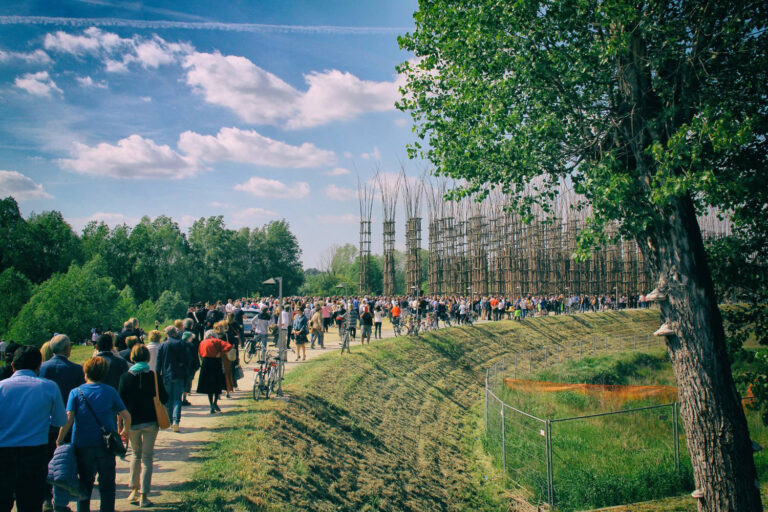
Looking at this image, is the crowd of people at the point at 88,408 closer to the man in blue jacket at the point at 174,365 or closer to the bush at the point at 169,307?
the man in blue jacket at the point at 174,365

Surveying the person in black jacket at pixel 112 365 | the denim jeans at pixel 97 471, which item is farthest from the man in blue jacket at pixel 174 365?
the denim jeans at pixel 97 471

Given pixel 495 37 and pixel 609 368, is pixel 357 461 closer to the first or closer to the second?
pixel 495 37

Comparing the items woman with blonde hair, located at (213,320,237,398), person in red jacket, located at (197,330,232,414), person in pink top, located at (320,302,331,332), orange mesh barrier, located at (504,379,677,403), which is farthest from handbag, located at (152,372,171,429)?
person in pink top, located at (320,302,331,332)

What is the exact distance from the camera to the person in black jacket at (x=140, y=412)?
21.5ft

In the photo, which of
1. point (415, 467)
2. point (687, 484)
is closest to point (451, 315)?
point (415, 467)

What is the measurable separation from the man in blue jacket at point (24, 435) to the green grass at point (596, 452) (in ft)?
32.9

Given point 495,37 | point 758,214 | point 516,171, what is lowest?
point 758,214

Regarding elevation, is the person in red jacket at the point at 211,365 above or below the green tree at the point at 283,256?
below

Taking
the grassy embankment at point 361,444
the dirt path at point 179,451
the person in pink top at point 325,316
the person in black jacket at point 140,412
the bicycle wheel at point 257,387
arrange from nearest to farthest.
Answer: the person in black jacket at point 140,412, the dirt path at point 179,451, the grassy embankment at point 361,444, the bicycle wheel at point 257,387, the person in pink top at point 325,316

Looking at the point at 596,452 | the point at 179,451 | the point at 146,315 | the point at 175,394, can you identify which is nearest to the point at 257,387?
the point at 175,394

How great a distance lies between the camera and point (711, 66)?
8.85 metres

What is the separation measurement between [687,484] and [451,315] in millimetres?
23896

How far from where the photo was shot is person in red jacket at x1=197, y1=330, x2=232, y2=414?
1065cm

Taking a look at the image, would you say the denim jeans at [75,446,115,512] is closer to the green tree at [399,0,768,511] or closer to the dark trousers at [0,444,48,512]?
the dark trousers at [0,444,48,512]
